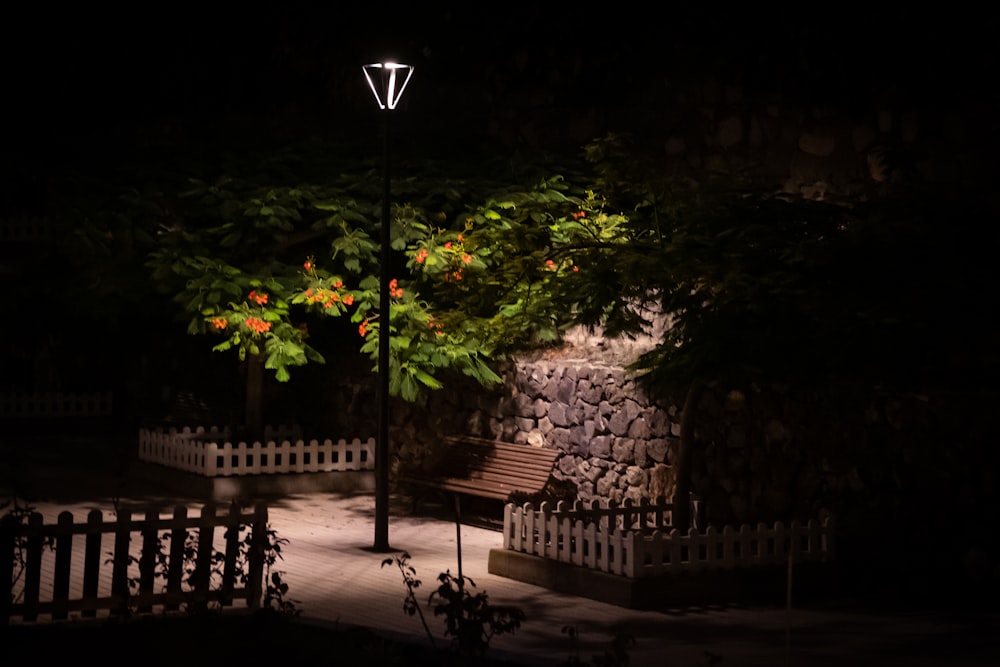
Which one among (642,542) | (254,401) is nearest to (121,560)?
(642,542)

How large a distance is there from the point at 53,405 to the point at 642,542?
21.0 m

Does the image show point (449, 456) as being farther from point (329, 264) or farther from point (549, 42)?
point (549, 42)

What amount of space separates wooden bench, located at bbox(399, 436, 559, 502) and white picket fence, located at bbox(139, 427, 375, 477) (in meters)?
1.94

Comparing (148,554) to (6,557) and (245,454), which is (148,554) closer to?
(6,557)

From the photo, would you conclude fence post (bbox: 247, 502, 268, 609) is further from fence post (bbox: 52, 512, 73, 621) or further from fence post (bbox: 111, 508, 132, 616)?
fence post (bbox: 52, 512, 73, 621)

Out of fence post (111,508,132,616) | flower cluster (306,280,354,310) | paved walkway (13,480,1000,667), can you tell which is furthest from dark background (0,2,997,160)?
fence post (111,508,132,616)

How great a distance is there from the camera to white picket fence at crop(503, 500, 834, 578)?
1420 centimetres

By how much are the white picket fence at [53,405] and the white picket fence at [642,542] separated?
18.1 metres

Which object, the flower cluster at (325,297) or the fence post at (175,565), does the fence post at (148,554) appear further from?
the flower cluster at (325,297)

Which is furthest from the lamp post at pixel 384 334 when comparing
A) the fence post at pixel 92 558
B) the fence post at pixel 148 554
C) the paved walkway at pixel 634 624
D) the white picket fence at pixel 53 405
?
the white picket fence at pixel 53 405

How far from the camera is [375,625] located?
1285 centimetres

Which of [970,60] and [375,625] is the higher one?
[970,60]

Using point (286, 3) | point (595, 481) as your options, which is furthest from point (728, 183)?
point (286, 3)

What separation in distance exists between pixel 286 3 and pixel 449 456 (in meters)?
13.4
